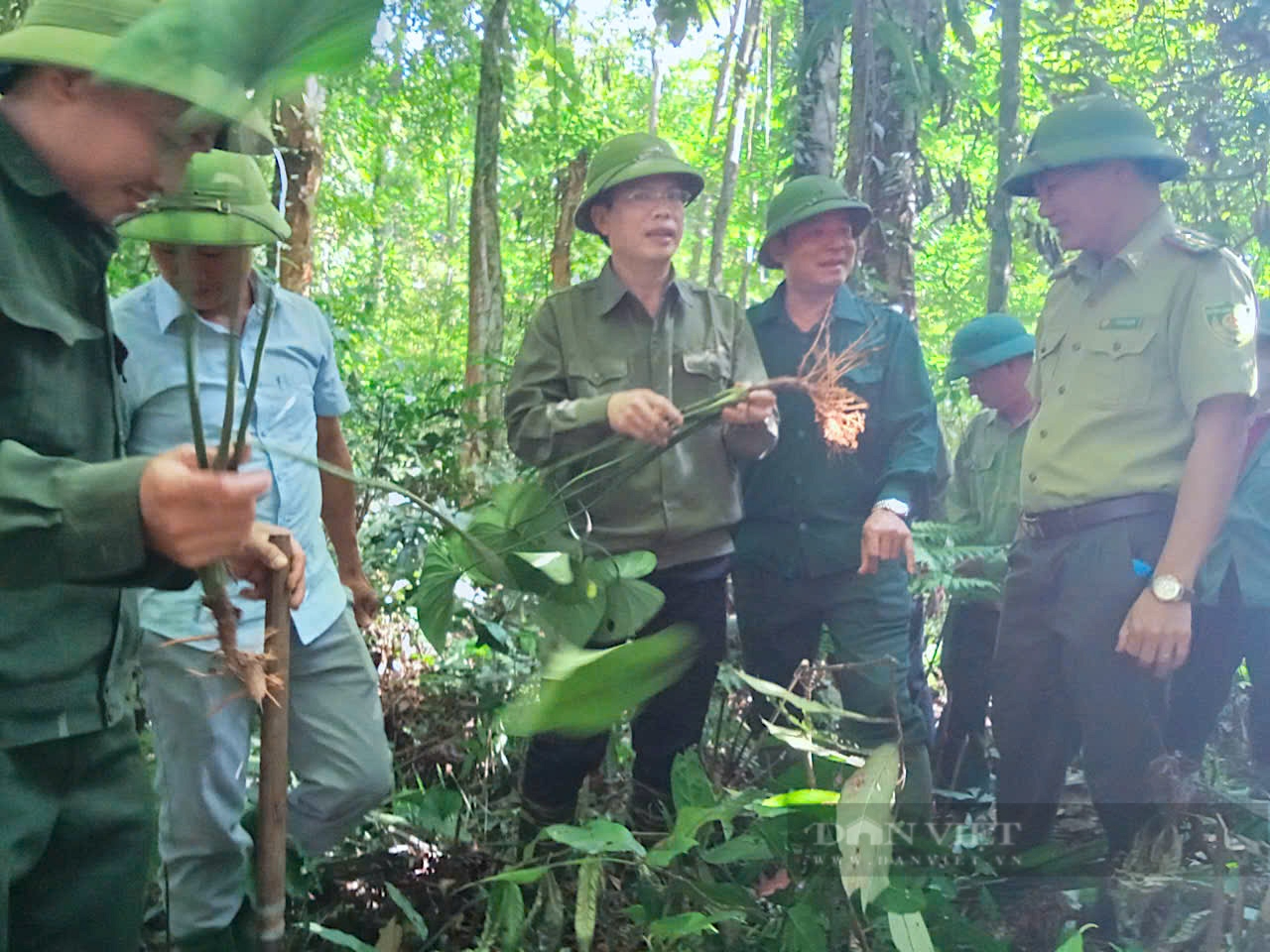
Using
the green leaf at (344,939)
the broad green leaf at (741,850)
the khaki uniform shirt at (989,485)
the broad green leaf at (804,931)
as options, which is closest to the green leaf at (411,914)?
the green leaf at (344,939)

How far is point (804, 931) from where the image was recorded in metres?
1.71

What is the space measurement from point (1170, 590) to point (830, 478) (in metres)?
0.81

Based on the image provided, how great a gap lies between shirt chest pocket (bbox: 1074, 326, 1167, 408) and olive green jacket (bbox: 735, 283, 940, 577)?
1.39ft

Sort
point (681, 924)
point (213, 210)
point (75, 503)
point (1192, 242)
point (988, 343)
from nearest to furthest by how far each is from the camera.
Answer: point (75, 503), point (213, 210), point (681, 924), point (1192, 242), point (988, 343)

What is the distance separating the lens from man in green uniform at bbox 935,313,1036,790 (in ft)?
9.07

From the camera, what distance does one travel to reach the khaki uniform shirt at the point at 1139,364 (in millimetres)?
1889

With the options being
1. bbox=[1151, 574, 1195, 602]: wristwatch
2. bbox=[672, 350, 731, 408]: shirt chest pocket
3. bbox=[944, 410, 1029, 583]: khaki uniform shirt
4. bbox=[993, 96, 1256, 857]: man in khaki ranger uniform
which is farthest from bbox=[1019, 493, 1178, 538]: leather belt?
bbox=[672, 350, 731, 408]: shirt chest pocket

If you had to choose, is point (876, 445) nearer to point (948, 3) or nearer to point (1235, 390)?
point (1235, 390)

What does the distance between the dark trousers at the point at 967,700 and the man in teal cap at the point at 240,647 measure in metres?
1.60

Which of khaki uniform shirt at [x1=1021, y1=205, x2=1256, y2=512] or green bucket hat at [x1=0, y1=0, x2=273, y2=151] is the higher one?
green bucket hat at [x1=0, y1=0, x2=273, y2=151]

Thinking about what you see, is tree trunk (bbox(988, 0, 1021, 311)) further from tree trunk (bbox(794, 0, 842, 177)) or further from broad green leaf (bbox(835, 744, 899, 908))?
broad green leaf (bbox(835, 744, 899, 908))

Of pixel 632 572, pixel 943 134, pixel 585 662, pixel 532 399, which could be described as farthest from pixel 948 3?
pixel 585 662

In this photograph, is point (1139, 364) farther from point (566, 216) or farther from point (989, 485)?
point (566, 216)

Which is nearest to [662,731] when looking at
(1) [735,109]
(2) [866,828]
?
(2) [866,828]
